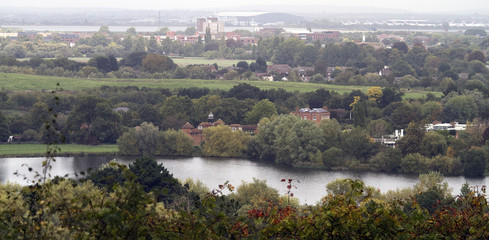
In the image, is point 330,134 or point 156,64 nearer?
point 330,134

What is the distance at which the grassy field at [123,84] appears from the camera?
28.0 metres

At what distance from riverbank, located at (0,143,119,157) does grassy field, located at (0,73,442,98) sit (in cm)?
813

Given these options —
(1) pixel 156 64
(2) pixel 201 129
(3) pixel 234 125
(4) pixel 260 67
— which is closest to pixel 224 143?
(2) pixel 201 129

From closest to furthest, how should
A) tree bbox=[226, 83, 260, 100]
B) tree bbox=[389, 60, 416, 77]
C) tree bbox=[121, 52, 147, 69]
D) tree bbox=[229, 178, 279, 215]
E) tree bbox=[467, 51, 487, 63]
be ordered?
tree bbox=[229, 178, 279, 215] → tree bbox=[226, 83, 260, 100] → tree bbox=[389, 60, 416, 77] → tree bbox=[121, 52, 147, 69] → tree bbox=[467, 51, 487, 63]

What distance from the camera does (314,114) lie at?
75.4ft

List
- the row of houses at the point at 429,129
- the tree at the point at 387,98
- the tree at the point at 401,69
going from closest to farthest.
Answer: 1. the row of houses at the point at 429,129
2. the tree at the point at 387,98
3. the tree at the point at 401,69

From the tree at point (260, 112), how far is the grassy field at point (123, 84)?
637cm

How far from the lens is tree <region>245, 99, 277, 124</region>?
72.4 feet

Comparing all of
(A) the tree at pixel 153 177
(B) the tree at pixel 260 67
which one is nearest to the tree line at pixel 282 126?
(A) the tree at pixel 153 177

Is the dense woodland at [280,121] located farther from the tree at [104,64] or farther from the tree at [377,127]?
the tree at [104,64]

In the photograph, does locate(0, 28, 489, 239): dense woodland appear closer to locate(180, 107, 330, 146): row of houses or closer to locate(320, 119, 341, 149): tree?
locate(320, 119, 341, 149): tree

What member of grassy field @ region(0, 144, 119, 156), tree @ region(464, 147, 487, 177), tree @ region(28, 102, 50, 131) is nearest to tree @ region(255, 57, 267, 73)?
tree @ region(28, 102, 50, 131)

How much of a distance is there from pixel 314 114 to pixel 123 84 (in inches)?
342

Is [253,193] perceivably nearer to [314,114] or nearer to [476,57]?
[314,114]
